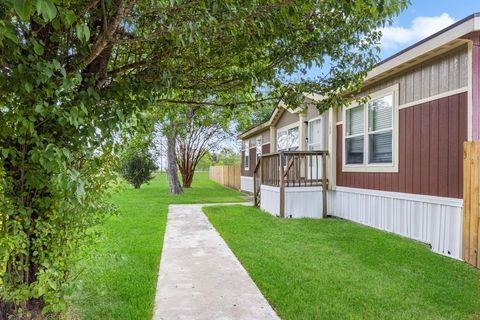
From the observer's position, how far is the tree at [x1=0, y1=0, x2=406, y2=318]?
1.91 metres

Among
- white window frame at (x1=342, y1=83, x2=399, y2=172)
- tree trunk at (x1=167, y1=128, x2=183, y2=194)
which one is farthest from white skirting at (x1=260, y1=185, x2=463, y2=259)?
tree trunk at (x1=167, y1=128, x2=183, y2=194)

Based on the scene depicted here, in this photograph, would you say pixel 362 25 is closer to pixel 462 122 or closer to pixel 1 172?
pixel 462 122

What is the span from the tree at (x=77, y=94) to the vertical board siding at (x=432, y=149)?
9.87ft

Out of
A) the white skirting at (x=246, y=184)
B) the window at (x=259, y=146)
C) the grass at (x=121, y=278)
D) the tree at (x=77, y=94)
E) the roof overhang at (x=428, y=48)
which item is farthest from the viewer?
the white skirting at (x=246, y=184)

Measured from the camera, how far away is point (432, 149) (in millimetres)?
5527

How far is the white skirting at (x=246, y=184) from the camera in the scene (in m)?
16.4

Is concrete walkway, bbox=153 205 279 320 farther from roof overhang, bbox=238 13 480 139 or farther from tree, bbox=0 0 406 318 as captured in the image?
roof overhang, bbox=238 13 480 139

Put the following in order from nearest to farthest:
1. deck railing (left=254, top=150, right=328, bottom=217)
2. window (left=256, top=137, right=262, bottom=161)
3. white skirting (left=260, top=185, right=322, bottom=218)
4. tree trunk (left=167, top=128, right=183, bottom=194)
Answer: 1. deck railing (left=254, top=150, right=328, bottom=217)
2. white skirting (left=260, top=185, right=322, bottom=218)
3. window (left=256, top=137, right=262, bottom=161)
4. tree trunk (left=167, top=128, right=183, bottom=194)

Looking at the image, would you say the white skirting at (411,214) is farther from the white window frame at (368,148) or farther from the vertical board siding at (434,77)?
the vertical board siding at (434,77)

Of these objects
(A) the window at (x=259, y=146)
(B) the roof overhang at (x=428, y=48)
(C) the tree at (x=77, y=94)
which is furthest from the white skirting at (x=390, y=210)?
(A) the window at (x=259, y=146)

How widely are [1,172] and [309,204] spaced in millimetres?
7135

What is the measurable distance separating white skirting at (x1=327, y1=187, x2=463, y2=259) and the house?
2cm

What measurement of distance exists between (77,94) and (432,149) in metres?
5.20

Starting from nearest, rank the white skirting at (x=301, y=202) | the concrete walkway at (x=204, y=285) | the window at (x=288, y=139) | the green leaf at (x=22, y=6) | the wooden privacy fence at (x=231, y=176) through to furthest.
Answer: the green leaf at (x=22, y=6) < the concrete walkway at (x=204, y=285) < the white skirting at (x=301, y=202) < the window at (x=288, y=139) < the wooden privacy fence at (x=231, y=176)
